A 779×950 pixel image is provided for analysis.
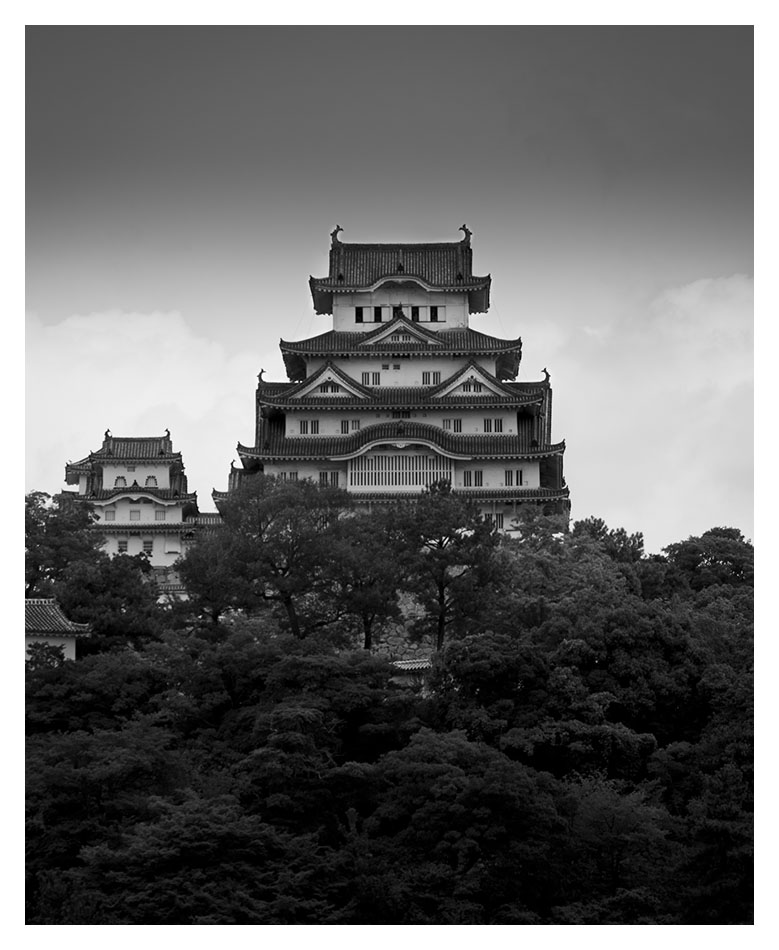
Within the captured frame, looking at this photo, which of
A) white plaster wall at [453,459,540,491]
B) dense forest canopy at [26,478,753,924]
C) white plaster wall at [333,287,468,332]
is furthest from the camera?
white plaster wall at [333,287,468,332]

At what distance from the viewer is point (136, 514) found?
41.9 metres

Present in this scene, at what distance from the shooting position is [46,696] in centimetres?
2342

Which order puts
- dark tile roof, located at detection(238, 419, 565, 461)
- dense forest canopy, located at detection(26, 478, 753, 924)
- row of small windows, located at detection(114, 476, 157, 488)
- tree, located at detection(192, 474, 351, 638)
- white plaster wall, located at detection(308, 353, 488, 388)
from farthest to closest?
row of small windows, located at detection(114, 476, 157, 488) → white plaster wall, located at detection(308, 353, 488, 388) → dark tile roof, located at detection(238, 419, 565, 461) → tree, located at detection(192, 474, 351, 638) → dense forest canopy, located at detection(26, 478, 753, 924)

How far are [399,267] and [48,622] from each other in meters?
19.1

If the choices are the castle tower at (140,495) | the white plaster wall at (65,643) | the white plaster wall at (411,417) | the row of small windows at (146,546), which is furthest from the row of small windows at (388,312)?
the white plaster wall at (65,643)

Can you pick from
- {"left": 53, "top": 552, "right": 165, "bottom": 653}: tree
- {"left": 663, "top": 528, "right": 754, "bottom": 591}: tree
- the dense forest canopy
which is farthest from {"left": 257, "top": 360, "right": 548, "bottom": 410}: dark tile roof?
{"left": 53, "top": 552, "right": 165, "bottom": 653}: tree

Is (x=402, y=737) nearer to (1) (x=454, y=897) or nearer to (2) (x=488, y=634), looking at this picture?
(2) (x=488, y=634)

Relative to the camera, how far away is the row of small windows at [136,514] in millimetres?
41719

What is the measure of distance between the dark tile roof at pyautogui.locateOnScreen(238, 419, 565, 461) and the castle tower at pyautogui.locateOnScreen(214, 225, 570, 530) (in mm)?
24

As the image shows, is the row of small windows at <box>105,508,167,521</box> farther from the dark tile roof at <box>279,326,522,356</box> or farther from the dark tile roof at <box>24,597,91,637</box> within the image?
the dark tile roof at <box>24,597,91,637</box>

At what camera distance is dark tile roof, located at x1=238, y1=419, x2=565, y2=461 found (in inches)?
1516

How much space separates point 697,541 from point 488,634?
458 inches

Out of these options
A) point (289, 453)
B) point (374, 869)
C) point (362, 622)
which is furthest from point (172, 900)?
point (289, 453)

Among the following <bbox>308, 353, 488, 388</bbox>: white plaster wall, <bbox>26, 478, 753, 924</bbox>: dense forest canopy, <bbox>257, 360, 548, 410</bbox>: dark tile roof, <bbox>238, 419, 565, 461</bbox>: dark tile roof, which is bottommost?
<bbox>26, 478, 753, 924</bbox>: dense forest canopy
